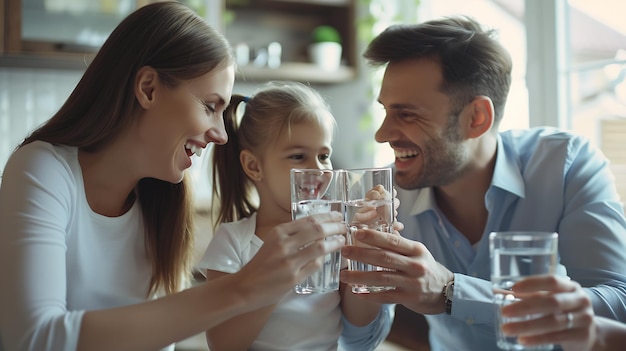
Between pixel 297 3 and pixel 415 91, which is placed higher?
pixel 297 3

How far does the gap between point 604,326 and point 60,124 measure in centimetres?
125

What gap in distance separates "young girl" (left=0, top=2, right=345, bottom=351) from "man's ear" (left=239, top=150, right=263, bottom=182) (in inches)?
6.7

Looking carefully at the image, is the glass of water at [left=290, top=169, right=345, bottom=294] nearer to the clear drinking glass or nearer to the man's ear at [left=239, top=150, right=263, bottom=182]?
the clear drinking glass

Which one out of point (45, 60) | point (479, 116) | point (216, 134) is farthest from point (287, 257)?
point (45, 60)

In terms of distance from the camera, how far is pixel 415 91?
1.92 meters

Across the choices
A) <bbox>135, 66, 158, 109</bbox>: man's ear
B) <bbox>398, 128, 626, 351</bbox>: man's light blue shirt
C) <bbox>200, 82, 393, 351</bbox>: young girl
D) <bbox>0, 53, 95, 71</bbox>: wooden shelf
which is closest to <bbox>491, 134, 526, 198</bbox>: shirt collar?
<bbox>398, 128, 626, 351</bbox>: man's light blue shirt

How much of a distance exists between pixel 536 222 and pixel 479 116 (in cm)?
37

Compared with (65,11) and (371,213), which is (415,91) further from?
(65,11)

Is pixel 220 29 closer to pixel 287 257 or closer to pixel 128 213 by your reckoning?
pixel 128 213

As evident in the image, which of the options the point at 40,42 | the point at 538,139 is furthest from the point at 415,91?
the point at 40,42

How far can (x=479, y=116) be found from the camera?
1958mm

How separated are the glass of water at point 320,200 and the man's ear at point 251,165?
17.7 inches

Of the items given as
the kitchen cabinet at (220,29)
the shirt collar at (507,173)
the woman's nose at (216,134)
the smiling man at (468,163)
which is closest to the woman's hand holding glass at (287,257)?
the woman's nose at (216,134)

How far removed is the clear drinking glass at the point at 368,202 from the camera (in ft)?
4.15
